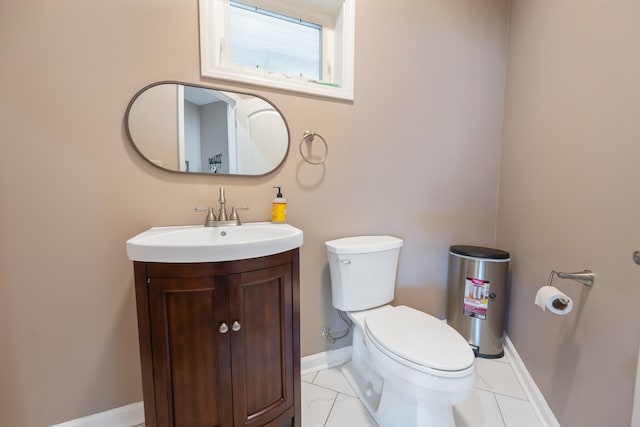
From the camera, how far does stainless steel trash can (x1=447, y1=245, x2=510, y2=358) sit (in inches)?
63.1

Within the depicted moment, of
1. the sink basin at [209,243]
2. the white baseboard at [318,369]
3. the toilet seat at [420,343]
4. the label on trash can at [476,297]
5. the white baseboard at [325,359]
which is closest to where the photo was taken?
the sink basin at [209,243]

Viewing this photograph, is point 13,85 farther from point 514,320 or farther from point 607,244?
point 514,320

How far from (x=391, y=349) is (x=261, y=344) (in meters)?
0.51

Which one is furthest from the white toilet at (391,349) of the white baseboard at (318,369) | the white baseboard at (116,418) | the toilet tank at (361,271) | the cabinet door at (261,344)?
the white baseboard at (116,418)

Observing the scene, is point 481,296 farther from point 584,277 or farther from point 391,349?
point 391,349

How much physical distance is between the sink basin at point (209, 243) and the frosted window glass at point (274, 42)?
0.87m

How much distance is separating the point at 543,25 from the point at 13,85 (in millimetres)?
2438

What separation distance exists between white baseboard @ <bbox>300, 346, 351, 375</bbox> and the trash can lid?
940mm

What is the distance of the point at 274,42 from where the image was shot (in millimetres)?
1468

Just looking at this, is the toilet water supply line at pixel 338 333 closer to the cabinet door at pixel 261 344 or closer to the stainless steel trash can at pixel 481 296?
the cabinet door at pixel 261 344

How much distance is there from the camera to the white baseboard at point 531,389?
118 cm

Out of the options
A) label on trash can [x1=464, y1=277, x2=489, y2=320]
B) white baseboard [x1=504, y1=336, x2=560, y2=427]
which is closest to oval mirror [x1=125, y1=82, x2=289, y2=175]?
label on trash can [x1=464, y1=277, x2=489, y2=320]

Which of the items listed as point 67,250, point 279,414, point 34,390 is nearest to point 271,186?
point 67,250

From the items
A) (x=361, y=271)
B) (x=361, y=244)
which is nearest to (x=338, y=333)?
(x=361, y=271)
